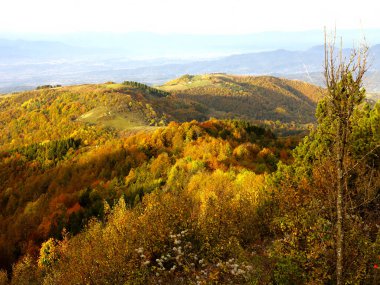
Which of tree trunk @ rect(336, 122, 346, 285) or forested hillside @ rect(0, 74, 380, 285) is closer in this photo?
tree trunk @ rect(336, 122, 346, 285)

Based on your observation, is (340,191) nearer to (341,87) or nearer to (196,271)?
(341,87)

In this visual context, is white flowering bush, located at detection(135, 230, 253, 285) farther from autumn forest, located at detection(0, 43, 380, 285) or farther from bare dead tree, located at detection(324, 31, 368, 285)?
bare dead tree, located at detection(324, 31, 368, 285)

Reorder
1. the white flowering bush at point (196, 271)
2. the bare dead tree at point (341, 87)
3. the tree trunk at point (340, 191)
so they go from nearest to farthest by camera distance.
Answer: the bare dead tree at point (341, 87)
the tree trunk at point (340, 191)
the white flowering bush at point (196, 271)

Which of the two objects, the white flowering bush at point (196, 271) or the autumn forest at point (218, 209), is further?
the white flowering bush at point (196, 271)

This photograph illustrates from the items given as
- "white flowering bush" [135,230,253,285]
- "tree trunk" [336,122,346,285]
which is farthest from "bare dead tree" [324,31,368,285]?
"white flowering bush" [135,230,253,285]

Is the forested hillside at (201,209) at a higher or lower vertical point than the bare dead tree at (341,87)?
lower

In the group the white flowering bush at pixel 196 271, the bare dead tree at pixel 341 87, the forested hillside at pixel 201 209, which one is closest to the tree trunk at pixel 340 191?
the bare dead tree at pixel 341 87

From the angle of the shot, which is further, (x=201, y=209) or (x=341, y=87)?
(x=201, y=209)

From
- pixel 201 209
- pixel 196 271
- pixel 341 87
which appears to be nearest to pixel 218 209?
pixel 201 209

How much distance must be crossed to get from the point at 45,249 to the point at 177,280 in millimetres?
24464

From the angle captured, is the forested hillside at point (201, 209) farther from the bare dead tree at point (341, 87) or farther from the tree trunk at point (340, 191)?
the tree trunk at point (340, 191)

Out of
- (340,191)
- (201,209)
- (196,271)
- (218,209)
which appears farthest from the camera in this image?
(201,209)

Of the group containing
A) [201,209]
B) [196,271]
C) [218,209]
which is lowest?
[196,271]

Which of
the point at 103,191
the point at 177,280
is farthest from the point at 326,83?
the point at 103,191
